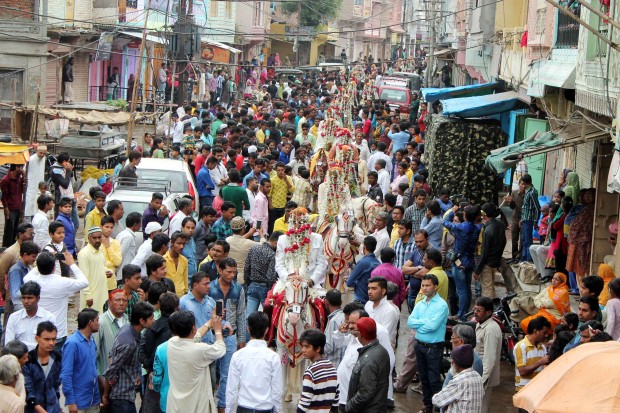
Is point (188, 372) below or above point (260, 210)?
below

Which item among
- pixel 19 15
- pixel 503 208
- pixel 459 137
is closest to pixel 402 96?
pixel 19 15

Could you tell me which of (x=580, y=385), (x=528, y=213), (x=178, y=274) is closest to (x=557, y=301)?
(x=178, y=274)

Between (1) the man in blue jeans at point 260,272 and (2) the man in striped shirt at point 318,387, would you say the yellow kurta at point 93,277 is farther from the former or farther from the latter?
(2) the man in striped shirt at point 318,387

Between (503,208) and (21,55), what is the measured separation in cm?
1777

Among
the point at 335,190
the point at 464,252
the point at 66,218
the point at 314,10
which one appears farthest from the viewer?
the point at 314,10

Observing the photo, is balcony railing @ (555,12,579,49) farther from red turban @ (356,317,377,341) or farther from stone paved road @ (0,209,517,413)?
red turban @ (356,317,377,341)

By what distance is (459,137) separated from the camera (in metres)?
21.7

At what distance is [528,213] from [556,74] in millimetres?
2702

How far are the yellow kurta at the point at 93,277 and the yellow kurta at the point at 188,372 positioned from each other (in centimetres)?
315

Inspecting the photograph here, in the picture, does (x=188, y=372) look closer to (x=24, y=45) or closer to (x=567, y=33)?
(x=567, y=33)

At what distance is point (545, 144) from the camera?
15.1 m

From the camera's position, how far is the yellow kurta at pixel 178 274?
39.8ft

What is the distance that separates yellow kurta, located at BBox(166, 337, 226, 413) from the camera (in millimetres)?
8664

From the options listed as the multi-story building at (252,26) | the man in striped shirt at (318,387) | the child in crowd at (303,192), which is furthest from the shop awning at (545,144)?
the multi-story building at (252,26)
